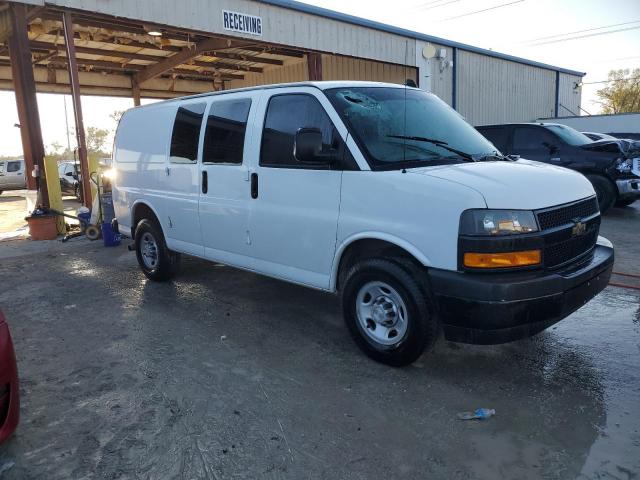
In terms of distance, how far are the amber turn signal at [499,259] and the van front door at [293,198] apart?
111cm

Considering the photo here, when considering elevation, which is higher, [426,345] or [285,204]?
[285,204]

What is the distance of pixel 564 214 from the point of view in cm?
336

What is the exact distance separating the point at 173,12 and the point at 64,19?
2.01 metres

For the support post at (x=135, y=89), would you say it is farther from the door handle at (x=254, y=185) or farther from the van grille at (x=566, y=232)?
the van grille at (x=566, y=232)

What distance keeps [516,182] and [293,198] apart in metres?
1.72

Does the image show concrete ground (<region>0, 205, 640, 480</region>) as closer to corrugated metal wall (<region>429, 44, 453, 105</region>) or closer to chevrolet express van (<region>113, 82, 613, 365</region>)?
chevrolet express van (<region>113, 82, 613, 365</region>)

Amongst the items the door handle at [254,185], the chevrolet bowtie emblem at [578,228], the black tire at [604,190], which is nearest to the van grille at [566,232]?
the chevrolet bowtie emblem at [578,228]

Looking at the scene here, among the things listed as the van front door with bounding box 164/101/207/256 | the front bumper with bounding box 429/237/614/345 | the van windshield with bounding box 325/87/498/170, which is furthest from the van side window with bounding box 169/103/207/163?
the front bumper with bounding box 429/237/614/345

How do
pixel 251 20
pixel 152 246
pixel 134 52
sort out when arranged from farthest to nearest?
pixel 134 52
pixel 251 20
pixel 152 246

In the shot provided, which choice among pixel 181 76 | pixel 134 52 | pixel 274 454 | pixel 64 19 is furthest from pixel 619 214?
pixel 181 76

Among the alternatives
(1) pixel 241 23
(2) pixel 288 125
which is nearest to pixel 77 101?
(1) pixel 241 23

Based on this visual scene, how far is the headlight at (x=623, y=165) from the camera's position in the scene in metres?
9.37

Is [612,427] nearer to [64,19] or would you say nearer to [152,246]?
[152,246]

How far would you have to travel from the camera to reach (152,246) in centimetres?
621
